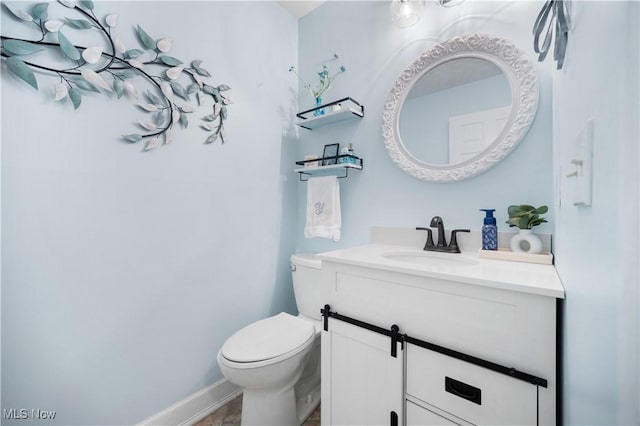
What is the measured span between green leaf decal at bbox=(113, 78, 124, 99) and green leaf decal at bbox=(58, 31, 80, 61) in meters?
0.13

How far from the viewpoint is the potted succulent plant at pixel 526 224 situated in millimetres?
986

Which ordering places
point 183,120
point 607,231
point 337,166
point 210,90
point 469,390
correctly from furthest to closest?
point 337,166
point 210,90
point 183,120
point 469,390
point 607,231

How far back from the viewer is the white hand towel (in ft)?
5.20

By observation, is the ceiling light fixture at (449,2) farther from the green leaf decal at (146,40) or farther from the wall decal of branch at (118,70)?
the green leaf decal at (146,40)

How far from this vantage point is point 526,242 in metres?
1.03

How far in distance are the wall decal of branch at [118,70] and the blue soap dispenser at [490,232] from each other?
1.42 m

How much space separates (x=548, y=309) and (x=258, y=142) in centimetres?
158

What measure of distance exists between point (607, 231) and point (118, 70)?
1.59 meters

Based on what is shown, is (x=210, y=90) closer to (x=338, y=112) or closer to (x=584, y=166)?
(x=338, y=112)

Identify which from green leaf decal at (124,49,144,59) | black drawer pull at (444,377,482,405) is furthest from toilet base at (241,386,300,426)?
green leaf decal at (124,49,144,59)

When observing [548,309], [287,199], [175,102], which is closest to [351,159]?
[287,199]

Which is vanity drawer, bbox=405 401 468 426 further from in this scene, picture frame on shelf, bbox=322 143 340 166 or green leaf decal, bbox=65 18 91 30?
green leaf decal, bbox=65 18 91 30

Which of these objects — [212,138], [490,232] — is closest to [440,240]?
[490,232]

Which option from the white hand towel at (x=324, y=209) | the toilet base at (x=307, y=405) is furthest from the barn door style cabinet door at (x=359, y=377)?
the white hand towel at (x=324, y=209)
